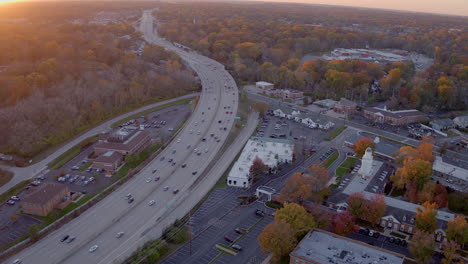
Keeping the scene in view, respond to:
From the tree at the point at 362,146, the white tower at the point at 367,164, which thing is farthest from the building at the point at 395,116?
the white tower at the point at 367,164

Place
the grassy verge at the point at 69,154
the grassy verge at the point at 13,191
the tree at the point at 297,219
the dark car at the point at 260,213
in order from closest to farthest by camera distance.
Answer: the tree at the point at 297,219
the dark car at the point at 260,213
the grassy verge at the point at 13,191
the grassy verge at the point at 69,154

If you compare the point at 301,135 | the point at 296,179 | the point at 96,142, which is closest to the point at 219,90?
the point at 301,135

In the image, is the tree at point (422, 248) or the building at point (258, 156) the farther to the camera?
the building at point (258, 156)

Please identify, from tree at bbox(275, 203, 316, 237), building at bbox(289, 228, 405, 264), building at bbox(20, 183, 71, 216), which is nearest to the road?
building at bbox(20, 183, 71, 216)

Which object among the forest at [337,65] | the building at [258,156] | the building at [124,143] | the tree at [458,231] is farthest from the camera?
the forest at [337,65]

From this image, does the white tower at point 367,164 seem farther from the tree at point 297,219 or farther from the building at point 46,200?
the building at point 46,200
